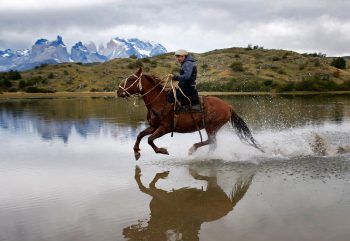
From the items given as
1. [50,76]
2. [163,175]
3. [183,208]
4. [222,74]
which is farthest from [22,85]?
[183,208]

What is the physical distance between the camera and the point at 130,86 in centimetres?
1130

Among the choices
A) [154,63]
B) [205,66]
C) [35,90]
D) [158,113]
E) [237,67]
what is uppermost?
[154,63]

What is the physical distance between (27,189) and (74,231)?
2.80 meters

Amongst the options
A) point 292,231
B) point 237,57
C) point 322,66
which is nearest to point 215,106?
point 292,231

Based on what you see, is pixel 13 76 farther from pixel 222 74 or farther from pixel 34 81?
pixel 222 74

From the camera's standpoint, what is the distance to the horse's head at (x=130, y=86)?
11.3 metres

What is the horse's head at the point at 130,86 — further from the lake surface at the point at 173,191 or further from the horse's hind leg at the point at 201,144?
the horse's hind leg at the point at 201,144

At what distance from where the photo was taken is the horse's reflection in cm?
610

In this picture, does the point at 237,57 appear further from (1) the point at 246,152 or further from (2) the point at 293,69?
(1) the point at 246,152

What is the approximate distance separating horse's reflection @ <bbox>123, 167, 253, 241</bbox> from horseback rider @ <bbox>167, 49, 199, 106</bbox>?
253 cm

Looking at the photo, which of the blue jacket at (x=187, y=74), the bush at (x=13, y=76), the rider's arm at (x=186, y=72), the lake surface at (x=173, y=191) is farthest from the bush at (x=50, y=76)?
the rider's arm at (x=186, y=72)

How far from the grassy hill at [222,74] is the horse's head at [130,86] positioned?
4885 centimetres

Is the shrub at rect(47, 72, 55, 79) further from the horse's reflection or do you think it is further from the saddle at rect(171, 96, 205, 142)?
the horse's reflection

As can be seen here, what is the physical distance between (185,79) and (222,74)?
59856mm
